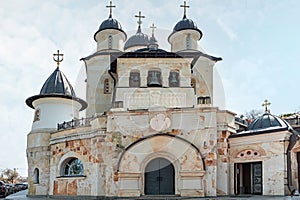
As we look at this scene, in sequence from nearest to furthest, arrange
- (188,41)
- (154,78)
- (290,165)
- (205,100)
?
(290,165), (205,100), (154,78), (188,41)

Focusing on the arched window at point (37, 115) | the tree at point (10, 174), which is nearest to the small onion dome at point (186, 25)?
the arched window at point (37, 115)

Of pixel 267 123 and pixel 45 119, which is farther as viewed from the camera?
pixel 45 119

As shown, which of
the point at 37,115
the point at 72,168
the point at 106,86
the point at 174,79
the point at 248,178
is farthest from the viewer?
the point at 106,86

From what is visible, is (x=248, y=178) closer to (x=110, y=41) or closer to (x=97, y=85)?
(x=97, y=85)

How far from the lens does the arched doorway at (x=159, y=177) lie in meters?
18.4

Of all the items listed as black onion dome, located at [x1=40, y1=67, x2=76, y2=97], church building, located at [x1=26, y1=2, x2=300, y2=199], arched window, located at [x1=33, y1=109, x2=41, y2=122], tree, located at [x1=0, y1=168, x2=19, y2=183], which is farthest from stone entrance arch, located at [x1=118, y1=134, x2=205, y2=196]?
tree, located at [x1=0, y1=168, x2=19, y2=183]

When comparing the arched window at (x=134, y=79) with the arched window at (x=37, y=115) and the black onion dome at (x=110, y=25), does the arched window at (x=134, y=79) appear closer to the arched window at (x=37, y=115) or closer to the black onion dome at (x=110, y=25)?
the black onion dome at (x=110, y=25)

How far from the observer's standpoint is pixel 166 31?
27.6 metres

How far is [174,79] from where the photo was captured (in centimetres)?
2225

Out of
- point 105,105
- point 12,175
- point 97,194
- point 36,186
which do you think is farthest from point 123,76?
point 12,175

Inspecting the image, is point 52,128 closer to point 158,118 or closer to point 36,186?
point 36,186

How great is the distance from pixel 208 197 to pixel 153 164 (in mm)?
2905

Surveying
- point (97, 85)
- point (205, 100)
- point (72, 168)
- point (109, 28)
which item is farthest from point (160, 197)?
point (109, 28)

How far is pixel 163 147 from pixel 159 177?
4.54ft
